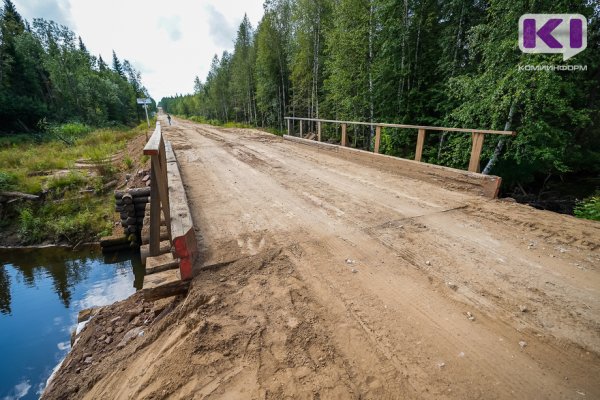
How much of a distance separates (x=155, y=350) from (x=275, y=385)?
3.22 ft

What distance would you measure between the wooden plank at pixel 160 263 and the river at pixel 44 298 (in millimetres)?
2472

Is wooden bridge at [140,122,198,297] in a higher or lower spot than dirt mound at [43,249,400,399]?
higher

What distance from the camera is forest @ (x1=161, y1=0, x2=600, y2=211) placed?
21.2 ft

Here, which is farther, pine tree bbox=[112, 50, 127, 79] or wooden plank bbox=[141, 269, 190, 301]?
pine tree bbox=[112, 50, 127, 79]

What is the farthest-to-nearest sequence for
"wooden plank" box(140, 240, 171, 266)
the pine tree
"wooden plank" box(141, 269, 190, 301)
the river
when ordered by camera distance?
1. the pine tree
2. the river
3. "wooden plank" box(140, 240, 171, 266)
4. "wooden plank" box(141, 269, 190, 301)

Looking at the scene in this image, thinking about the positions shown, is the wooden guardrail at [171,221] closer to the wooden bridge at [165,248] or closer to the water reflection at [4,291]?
the wooden bridge at [165,248]

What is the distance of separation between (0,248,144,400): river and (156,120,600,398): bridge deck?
9.37ft

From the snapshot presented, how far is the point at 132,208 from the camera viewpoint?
6.86 meters

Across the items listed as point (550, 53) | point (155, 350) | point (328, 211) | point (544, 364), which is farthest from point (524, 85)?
point (155, 350)

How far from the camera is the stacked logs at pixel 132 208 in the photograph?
6.71 meters

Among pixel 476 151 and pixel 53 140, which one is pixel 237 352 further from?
pixel 53 140

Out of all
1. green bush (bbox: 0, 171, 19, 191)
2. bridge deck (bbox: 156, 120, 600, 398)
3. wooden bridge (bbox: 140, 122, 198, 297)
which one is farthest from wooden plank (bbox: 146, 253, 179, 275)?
green bush (bbox: 0, 171, 19, 191)

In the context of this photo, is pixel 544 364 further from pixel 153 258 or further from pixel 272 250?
pixel 153 258

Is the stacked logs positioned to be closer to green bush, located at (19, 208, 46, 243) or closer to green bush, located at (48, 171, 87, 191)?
green bush, located at (19, 208, 46, 243)
